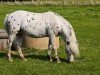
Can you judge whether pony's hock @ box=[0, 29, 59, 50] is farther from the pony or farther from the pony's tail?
the pony's tail

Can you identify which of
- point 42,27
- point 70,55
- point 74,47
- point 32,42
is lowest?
point 32,42

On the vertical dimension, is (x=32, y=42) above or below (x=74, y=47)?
below

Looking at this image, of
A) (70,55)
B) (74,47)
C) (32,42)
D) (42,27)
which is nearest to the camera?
(74,47)

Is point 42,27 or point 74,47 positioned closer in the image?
point 74,47

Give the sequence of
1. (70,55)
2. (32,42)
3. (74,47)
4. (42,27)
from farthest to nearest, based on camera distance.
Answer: (32,42)
(42,27)
(70,55)
(74,47)

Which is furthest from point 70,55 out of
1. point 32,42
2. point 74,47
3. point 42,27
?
point 32,42

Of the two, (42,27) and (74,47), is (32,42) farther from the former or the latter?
(74,47)

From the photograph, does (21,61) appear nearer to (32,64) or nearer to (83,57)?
(32,64)

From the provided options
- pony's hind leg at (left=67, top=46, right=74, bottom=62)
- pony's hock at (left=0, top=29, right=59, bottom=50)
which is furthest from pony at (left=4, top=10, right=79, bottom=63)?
pony's hock at (left=0, top=29, right=59, bottom=50)

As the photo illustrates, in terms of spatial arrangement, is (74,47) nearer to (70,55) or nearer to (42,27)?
(70,55)

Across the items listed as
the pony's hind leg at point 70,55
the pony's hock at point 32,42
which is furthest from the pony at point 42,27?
the pony's hock at point 32,42

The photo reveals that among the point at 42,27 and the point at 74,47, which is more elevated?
the point at 42,27

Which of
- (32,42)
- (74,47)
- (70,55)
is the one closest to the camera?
(74,47)

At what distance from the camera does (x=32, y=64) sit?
15.3m
